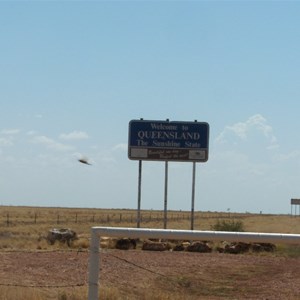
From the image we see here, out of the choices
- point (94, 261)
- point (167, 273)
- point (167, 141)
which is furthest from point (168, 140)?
point (94, 261)

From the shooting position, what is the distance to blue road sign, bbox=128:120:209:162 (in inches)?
1216

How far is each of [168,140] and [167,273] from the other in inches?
665

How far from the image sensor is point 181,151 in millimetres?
31156

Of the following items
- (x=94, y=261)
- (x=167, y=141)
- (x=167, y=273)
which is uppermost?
(x=167, y=141)

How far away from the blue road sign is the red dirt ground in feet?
28.9

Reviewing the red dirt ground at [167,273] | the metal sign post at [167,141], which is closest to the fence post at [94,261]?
the red dirt ground at [167,273]

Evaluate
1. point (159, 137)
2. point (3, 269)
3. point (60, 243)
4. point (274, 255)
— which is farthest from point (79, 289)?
point (159, 137)

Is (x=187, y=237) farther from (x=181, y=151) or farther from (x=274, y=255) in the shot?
(x=181, y=151)

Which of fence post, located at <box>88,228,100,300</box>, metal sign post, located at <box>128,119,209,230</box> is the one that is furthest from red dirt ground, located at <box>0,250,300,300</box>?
metal sign post, located at <box>128,119,209,230</box>

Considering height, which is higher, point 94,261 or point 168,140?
point 168,140

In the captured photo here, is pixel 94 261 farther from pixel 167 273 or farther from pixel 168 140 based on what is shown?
pixel 168 140

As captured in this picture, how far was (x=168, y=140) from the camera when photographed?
31.1 metres

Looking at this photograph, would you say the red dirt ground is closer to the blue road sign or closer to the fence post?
the fence post

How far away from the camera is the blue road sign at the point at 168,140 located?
30875 mm
